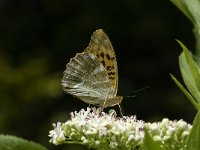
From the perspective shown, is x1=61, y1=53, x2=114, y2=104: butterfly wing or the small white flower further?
x1=61, y1=53, x2=114, y2=104: butterfly wing

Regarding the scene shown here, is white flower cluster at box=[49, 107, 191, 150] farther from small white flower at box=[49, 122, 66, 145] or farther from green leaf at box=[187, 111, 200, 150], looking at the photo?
green leaf at box=[187, 111, 200, 150]

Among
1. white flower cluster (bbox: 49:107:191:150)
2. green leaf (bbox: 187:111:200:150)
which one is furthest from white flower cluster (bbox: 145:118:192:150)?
green leaf (bbox: 187:111:200:150)

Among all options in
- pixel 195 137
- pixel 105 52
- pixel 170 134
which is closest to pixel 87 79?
pixel 105 52

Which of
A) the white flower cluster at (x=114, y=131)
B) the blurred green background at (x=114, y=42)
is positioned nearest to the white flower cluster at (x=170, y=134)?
the white flower cluster at (x=114, y=131)

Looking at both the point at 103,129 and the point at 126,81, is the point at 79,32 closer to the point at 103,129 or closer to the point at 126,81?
the point at 126,81

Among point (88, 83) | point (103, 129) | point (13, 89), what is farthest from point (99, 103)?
point (13, 89)

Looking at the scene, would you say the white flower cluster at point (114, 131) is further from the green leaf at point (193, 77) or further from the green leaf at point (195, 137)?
the green leaf at point (195, 137)

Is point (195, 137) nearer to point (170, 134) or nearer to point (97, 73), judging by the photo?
point (170, 134)
